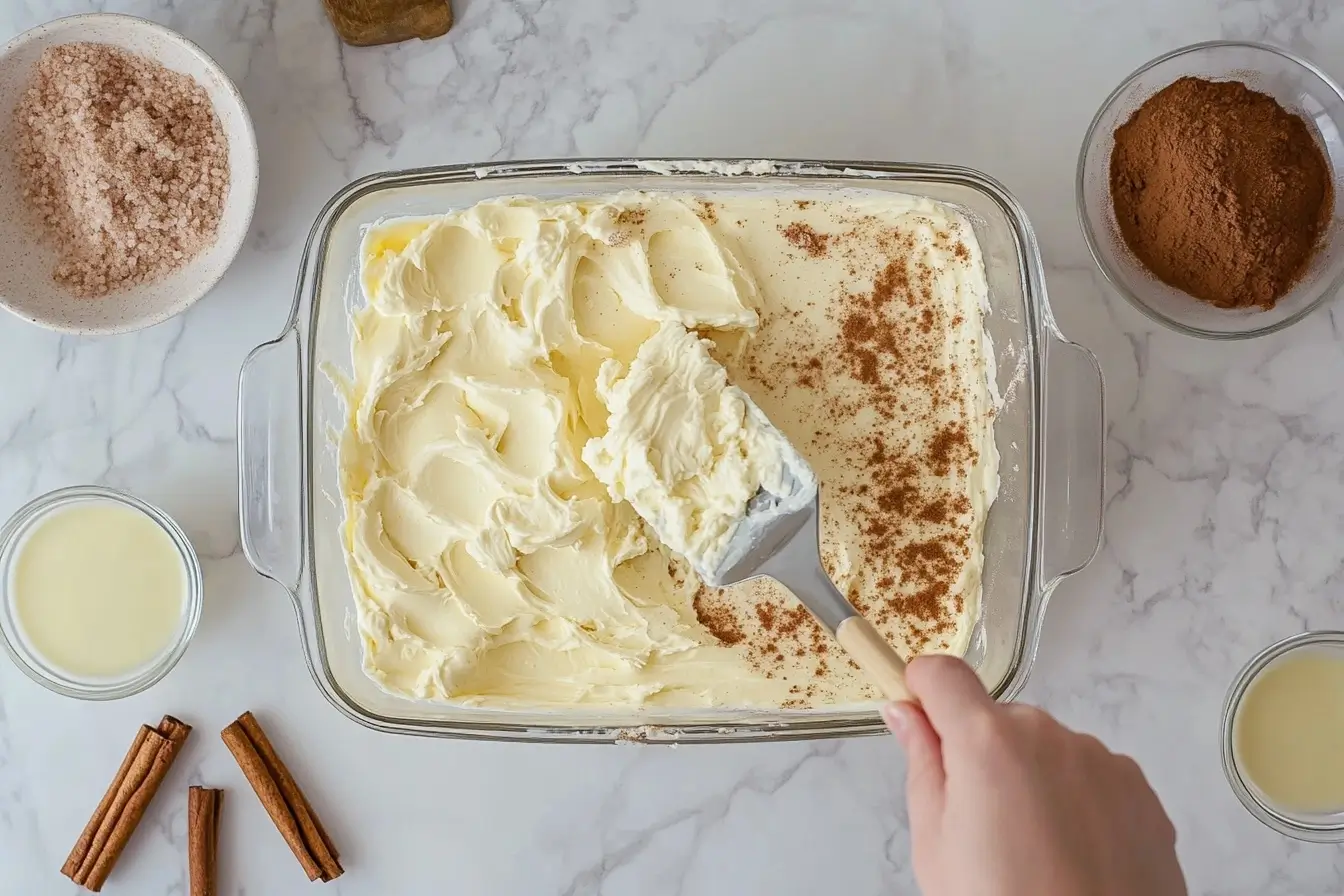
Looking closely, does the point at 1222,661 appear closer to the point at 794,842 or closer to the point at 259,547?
the point at 794,842

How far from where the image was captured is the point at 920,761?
3.78 ft

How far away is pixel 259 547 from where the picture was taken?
1.68m

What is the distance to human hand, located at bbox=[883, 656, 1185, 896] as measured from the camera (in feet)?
3.52

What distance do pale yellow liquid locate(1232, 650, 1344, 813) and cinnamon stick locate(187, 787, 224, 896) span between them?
1737 millimetres

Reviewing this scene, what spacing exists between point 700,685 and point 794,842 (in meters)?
0.38

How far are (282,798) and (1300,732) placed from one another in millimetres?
1699

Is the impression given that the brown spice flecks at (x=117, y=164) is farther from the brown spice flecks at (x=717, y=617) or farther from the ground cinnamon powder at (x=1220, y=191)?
the ground cinnamon powder at (x=1220, y=191)

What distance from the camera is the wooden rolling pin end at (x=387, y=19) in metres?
1.75

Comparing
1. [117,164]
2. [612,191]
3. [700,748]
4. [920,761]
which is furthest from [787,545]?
[117,164]

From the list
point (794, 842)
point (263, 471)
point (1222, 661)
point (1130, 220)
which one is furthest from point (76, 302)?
point (1222, 661)

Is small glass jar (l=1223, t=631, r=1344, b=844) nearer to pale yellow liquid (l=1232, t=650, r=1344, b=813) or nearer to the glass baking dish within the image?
pale yellow liquid (l=1232, t=650, r=1344, b=813)

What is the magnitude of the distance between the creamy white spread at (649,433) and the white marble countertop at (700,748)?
23cm

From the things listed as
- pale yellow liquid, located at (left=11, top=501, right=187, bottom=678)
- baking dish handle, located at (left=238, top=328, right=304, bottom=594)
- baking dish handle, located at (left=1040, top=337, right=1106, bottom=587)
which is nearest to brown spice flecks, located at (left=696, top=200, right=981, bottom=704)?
baking dish handle, located at (left=1040, top=337, right=1106, bottom=587)

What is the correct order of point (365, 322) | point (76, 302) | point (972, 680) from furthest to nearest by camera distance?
point (76, 302)
point (365, 322)
point (972, 680)
